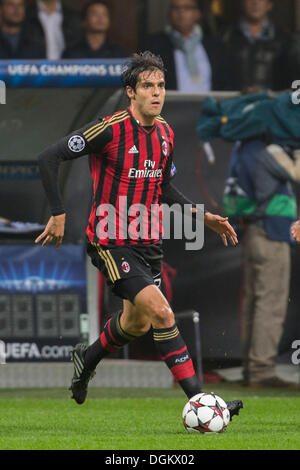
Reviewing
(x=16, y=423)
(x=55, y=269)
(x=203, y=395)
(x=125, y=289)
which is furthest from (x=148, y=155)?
(x=55, y=269)

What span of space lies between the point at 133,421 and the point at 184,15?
4.98 meters

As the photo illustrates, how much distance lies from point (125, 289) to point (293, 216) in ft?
12.6

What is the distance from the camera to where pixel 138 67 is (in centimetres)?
640

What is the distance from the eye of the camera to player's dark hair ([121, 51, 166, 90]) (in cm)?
638

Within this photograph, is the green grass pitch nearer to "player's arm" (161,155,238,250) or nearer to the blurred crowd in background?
"player's arm" (161,155,238,250)

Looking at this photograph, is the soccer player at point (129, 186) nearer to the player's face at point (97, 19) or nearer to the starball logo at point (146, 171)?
the starball logo at point (146, 171)

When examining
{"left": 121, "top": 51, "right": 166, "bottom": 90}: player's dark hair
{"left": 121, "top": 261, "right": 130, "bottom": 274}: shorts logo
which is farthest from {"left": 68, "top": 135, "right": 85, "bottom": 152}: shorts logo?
{"left": 121, "top": 261, "right": 130, "bottom": 274}: shorts logo

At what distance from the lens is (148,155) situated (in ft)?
21.2

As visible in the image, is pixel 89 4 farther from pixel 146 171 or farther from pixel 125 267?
pixel 125 267

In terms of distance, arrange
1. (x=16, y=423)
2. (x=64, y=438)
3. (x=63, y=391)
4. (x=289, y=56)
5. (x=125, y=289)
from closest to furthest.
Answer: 1. (x=64, y=438)
2. (x=125, y=289)
3. (x=16, y=423)
4. (x=63, y=391)
5. (x=289, y=56)

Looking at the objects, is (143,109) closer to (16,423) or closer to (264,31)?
(16,423)

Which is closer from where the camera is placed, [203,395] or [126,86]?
[203,395]

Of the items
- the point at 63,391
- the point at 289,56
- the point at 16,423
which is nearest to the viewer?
the point at 16,423

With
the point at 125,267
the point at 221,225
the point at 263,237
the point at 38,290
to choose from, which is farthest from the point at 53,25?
the point at 125,267
